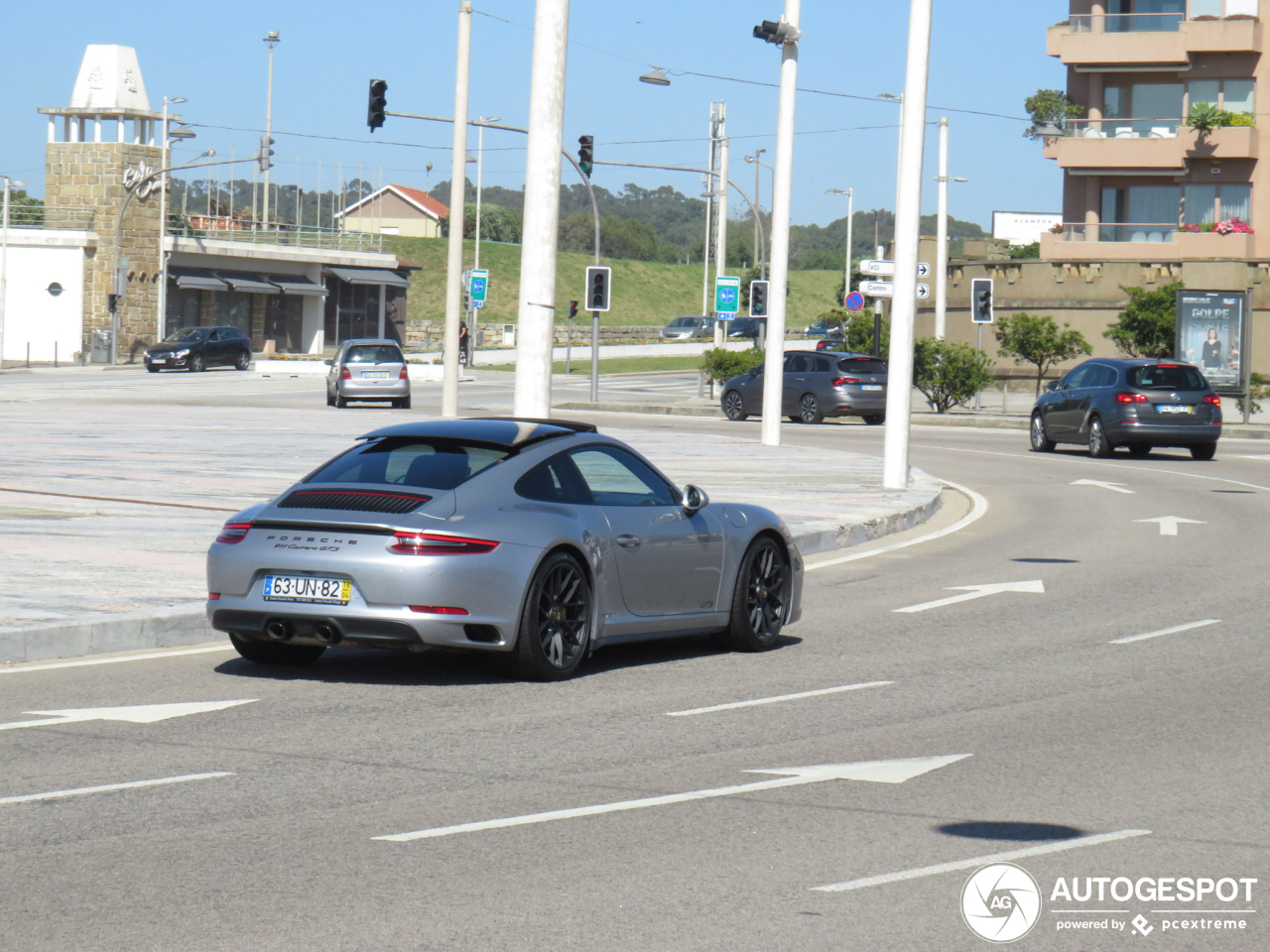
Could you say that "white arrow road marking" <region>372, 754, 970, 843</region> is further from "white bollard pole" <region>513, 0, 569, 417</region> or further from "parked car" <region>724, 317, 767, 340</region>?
"parked car" <region>724, 317, 767, 340</region>

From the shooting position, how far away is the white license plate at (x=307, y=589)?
8.60 metres

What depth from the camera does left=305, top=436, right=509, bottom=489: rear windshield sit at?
908 centimetres

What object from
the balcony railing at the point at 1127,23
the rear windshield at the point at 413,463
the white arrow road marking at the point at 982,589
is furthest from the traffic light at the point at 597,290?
the rear windshield at the point at 413,463

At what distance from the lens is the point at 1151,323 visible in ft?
168

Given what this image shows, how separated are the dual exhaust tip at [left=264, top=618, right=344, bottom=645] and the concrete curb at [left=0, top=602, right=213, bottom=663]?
1.49m

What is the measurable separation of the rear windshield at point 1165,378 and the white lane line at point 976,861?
972 inches

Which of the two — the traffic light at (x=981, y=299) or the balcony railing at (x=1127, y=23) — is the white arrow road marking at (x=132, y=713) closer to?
the traffic light at (x=981, y=299)

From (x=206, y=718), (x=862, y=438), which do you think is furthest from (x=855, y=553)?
(x=862, y=438)

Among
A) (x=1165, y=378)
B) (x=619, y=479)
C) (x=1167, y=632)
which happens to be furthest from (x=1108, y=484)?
(x=619, y=479)

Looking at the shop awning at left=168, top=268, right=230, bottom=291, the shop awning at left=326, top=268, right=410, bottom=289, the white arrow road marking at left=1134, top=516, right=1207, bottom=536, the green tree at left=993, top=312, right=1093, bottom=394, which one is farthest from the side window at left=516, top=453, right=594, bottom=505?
the shop awning at left=326, top=268, right=410, bottom=289

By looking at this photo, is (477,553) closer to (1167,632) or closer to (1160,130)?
(1167,632)

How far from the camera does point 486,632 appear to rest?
343 inches

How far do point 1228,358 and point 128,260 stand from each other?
4840 cm

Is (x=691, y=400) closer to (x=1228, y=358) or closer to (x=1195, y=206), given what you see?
(x=1228, y=358)
